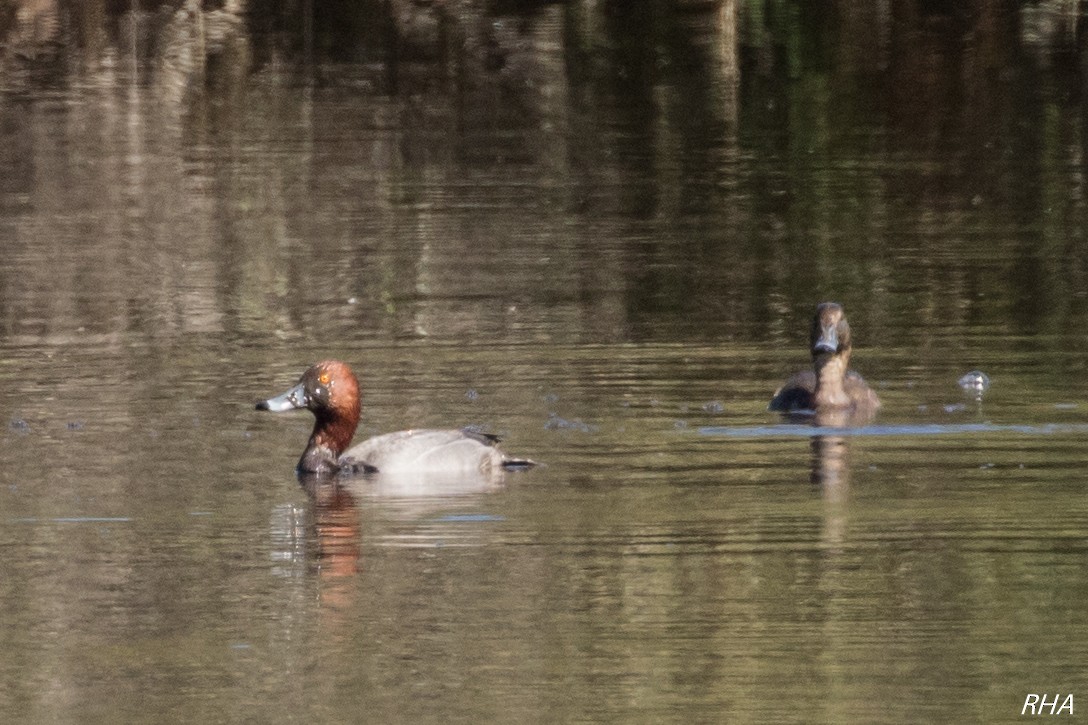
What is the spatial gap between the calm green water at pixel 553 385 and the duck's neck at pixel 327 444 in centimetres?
27

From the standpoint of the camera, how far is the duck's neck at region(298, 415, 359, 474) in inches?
510

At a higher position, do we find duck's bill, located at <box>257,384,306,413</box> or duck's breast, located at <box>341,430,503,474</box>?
duck's bill, located at <box>257,384,306,413</box>

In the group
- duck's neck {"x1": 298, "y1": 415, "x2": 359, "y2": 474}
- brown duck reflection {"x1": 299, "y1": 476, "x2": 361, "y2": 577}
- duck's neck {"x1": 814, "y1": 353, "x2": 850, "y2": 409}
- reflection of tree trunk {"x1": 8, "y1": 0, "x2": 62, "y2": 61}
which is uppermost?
reflection of tree trunk {"x1": 8, "y1": 0, "x2": 62, "y2": 61}

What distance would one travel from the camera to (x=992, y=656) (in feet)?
29.3

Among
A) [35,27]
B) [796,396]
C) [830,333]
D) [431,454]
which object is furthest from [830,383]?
[35,27]

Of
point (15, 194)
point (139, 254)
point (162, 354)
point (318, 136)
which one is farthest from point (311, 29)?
point (162, 354)

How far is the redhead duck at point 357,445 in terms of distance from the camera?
12586 mm

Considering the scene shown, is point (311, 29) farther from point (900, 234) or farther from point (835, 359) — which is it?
point (835, 359)

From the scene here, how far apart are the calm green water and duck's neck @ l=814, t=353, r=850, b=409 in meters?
0.35

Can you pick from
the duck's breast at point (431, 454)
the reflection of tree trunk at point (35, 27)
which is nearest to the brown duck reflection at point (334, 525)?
the duck's breast at point (431, 454)

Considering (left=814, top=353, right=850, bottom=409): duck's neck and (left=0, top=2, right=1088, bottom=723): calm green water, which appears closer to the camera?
(left=0, top=2, right=1088, bottom=723): calm green water

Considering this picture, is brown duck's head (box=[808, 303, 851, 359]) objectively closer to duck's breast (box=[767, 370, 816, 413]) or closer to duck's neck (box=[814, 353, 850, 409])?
duck's neck (box=[814, 353, 850, 409])

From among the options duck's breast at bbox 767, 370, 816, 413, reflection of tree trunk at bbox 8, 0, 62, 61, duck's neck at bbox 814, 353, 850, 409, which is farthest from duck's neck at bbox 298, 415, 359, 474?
reflection of tree trunk at bbox 8, 0, 62, 61

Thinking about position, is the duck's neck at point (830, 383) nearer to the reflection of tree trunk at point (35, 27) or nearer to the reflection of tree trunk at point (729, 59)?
the reflection of tree trunk at point (729, 59)
